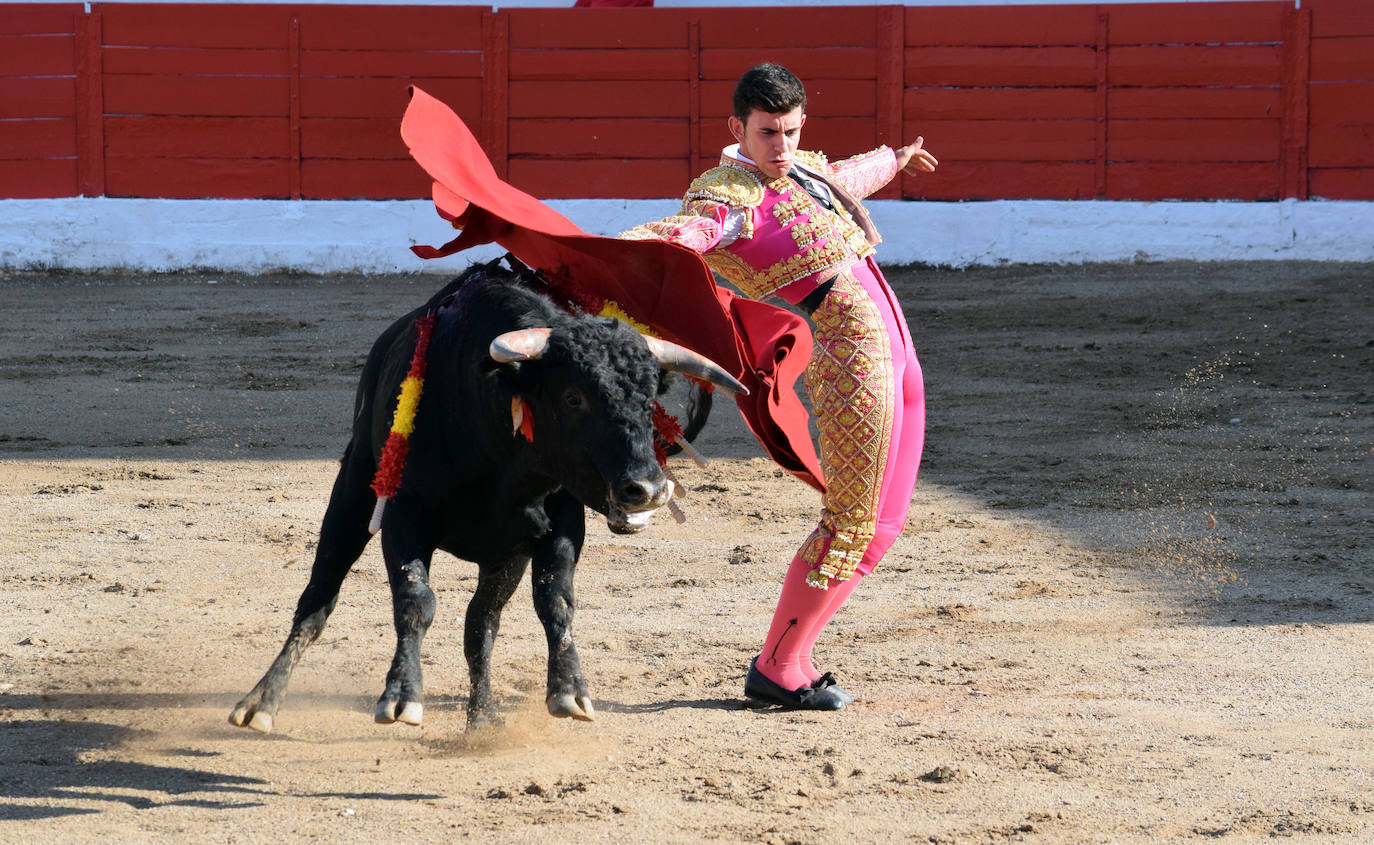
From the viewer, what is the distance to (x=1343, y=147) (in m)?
8.82

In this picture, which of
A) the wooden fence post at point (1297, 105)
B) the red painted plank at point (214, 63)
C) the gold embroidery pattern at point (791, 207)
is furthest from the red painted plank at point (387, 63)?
the gold embroidery pattern at point (791, 207)

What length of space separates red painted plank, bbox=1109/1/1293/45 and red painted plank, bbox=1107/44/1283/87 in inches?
1.7

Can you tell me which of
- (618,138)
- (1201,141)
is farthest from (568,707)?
(1201,141)

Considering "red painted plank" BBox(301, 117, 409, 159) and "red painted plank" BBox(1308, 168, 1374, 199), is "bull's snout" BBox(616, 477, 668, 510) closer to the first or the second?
"red painted plank" BBox(301, 117, 409, 159)

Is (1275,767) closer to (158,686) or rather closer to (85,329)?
(158,686)

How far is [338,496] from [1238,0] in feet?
24.3

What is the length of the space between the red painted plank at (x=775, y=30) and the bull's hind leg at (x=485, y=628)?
6.71 m

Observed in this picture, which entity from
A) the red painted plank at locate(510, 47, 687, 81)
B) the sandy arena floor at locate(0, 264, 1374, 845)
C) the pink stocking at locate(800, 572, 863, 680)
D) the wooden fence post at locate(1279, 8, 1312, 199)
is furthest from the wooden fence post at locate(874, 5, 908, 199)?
the pink stocking at locate(800, 572, 863, 680)

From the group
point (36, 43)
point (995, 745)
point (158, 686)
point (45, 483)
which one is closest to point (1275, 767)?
point (995, 745)

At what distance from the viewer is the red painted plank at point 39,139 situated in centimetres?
909

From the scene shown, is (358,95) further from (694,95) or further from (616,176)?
A: (694,95)

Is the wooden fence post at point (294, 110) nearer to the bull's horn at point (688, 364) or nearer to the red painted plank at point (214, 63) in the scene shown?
the red painted plank at point (214, 63)

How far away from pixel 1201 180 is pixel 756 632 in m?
6.31

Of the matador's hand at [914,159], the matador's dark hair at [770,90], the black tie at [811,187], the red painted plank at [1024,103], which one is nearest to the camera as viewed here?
the matador's dark hair at [770,90]
